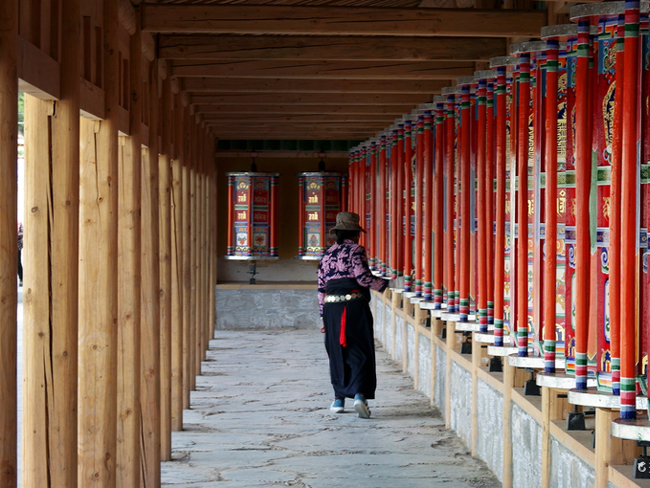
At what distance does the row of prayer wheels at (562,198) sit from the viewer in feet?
A: 10.9

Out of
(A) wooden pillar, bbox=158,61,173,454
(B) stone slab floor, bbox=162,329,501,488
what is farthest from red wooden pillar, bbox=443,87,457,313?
(A) wooden pillar, bbox=158,61,173,454

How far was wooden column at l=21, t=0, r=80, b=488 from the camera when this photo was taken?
3.43 metres

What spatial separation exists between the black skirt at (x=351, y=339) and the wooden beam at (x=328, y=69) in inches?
69.0

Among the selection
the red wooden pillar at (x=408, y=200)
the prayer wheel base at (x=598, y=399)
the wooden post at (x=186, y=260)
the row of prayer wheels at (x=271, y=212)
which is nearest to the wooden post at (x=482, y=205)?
the prayer wheel base at (x=598, y=399)

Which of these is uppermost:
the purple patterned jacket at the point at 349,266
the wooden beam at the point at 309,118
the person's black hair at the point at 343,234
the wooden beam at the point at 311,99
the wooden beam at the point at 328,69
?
the wooden beam at the point at 309,118

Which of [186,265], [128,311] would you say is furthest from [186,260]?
[128,311]

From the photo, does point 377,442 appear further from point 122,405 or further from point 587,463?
point 587,463

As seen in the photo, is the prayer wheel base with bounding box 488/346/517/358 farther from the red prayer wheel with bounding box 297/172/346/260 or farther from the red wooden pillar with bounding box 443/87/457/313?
the red prayer wheel with bounding box 297/172/346/260

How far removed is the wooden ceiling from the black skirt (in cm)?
179

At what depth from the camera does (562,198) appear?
419cm

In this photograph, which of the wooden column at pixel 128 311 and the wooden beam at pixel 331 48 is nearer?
the wooden column at pixel 128 311

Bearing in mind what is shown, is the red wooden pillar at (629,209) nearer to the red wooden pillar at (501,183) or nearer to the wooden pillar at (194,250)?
the red wooden pillar at (501,183)

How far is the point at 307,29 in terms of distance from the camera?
5387 mm

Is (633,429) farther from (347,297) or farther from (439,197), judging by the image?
(347,297)
